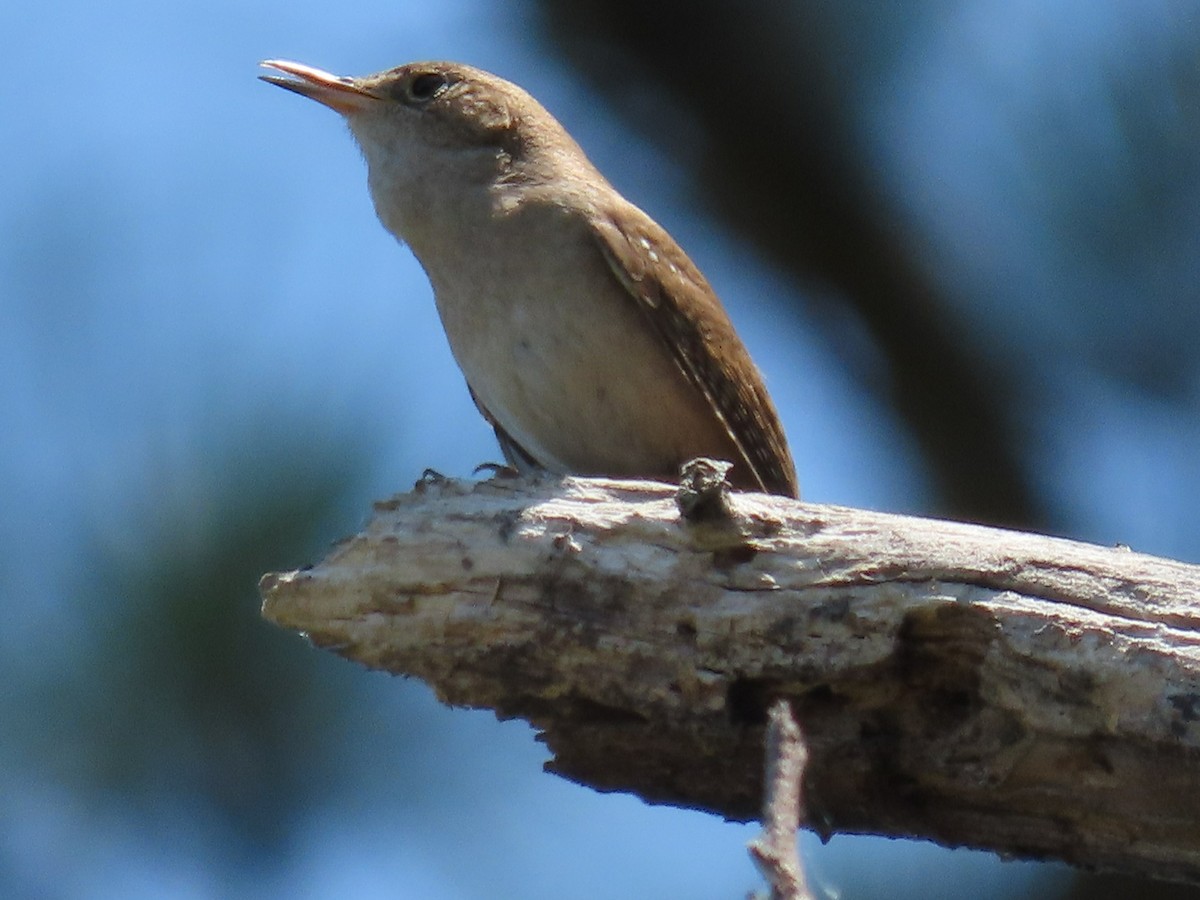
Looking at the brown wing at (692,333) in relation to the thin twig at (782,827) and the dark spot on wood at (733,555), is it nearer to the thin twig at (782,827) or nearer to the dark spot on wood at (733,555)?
the dark spot on wood at (733,555)

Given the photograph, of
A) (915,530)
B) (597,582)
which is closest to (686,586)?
(597,582)

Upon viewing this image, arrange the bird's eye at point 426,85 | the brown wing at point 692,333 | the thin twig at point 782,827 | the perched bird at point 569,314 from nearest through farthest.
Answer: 1. the thin twig at point 782,827
2. the perched bird at point 569,314
3. the brown wing at point 692,333
4. the bird's eye at point 426,85

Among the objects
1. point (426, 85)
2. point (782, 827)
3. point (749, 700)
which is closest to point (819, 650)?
point (749, 700)

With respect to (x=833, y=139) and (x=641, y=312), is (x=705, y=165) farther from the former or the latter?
(x=641, y=312)

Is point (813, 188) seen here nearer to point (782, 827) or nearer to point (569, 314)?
point (569, 314)

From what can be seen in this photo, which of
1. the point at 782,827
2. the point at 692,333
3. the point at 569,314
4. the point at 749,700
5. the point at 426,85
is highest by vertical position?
the point at 426,85

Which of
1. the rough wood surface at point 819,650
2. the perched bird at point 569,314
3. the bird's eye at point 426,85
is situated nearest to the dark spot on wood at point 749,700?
the rough wood surface at point 819,650

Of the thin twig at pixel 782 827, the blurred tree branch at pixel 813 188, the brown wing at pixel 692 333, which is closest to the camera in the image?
the thin twig at pixel 782 827
